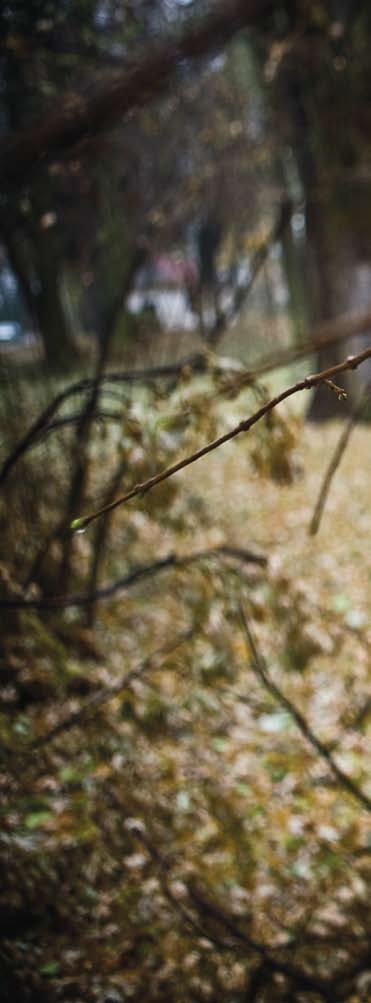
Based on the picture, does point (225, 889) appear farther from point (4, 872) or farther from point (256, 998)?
point (4, 872)

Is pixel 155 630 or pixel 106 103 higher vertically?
pixel 106 103

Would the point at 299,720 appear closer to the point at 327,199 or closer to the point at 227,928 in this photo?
the point at 227,928

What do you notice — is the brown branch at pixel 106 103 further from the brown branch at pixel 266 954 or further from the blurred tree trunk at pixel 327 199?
the blurred tree trunk at pixel 327 199

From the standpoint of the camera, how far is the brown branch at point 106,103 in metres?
1.95

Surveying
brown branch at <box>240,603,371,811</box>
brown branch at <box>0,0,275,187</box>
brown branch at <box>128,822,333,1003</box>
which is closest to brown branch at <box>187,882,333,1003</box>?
brown branch at <box>128,822,333,1003</box>

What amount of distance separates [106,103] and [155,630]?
8.51ft

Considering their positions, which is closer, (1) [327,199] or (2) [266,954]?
(2) [266,954]

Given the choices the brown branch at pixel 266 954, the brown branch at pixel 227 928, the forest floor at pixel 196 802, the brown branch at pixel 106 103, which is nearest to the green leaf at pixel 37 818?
the forest floor at pixel 196 802

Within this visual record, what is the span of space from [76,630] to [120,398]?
1.66 m

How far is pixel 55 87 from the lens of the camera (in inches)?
129

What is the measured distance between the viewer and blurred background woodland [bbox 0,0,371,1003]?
1.80 meters

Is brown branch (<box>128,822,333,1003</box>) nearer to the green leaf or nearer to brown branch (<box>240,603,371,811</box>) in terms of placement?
the green leaf

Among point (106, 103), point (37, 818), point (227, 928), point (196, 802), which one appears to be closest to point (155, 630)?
point (196, 802)

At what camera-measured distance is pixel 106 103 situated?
2131 mm
